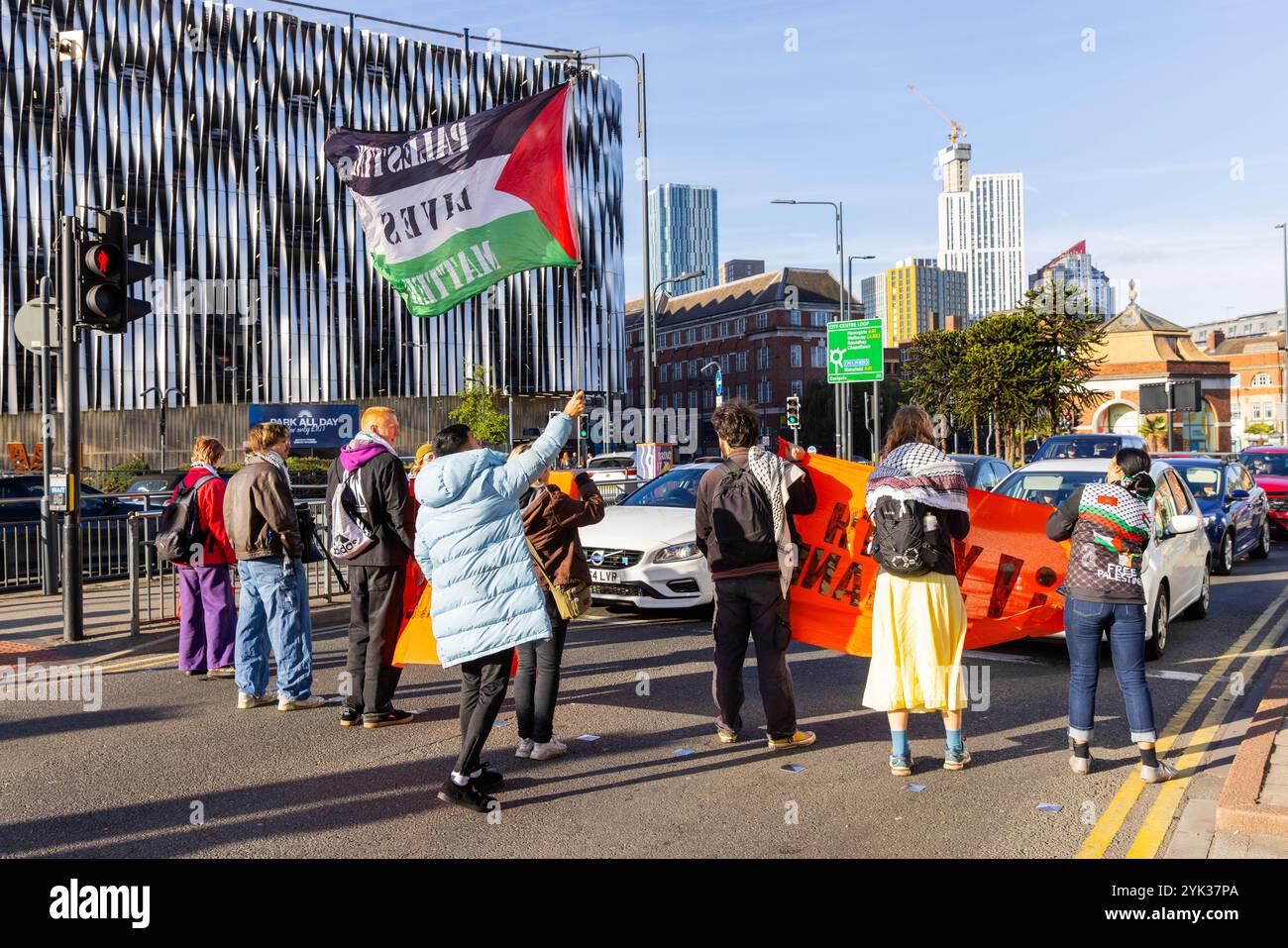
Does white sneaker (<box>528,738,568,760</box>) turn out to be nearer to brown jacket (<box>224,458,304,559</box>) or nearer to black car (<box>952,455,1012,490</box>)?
brown jacket (<box>224,458,304,559</box>)

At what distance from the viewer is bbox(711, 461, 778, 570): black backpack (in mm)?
6262

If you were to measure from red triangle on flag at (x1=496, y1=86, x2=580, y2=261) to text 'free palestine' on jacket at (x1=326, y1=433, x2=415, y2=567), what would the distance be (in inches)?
93.1

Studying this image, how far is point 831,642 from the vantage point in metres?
7.63

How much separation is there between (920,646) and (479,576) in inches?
94.4

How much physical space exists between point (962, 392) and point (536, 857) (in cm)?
3276

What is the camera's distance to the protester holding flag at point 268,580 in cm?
A: 756

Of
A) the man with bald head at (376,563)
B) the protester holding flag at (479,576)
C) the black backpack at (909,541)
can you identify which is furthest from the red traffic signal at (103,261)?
the black backpack at (909,541)

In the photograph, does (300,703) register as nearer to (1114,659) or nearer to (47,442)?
(1114,659)

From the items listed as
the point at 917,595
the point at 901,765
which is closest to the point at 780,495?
the point at 917,595

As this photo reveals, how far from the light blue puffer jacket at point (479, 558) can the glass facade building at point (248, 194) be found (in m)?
50.8

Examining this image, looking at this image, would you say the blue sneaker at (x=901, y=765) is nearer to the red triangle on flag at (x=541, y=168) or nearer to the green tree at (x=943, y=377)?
the red triangle on flag at (x=541, y=168)

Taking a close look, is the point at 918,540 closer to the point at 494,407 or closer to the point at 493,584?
the point at 493,584

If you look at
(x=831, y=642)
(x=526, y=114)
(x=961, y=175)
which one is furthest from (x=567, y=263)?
(x=961, y=175)
